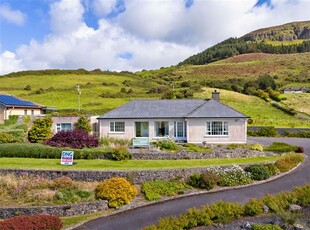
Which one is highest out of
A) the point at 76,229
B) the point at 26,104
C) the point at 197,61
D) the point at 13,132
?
the point at 197,61

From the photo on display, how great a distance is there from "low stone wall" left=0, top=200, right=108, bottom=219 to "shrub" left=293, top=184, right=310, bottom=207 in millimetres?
11066

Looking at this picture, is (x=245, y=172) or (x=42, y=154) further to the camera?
(x=42, y=154)

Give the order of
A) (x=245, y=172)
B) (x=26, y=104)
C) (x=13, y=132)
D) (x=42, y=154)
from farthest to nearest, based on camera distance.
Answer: (x=26, y=104) → (x=13, y=132) → (x=42, y=154) → (x=245, y=172)

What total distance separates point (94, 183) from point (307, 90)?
69.1 metres

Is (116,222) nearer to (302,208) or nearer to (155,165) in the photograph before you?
(155,165)

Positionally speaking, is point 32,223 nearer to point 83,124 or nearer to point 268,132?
point 83,124

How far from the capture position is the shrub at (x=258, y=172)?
24.1 m

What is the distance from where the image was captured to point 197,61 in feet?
538

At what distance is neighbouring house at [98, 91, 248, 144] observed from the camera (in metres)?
32.6

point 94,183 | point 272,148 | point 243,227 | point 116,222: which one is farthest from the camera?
point 272,148

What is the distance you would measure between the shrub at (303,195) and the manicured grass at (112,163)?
6510 mm

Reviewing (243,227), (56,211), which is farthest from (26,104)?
(243,227)

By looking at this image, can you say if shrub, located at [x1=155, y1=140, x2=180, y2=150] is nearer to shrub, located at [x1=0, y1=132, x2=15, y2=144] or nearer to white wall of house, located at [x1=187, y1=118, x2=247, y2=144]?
white wall of house, located at [x1=187, y1=118, x2=247, y2=144]

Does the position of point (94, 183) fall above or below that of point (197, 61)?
below
